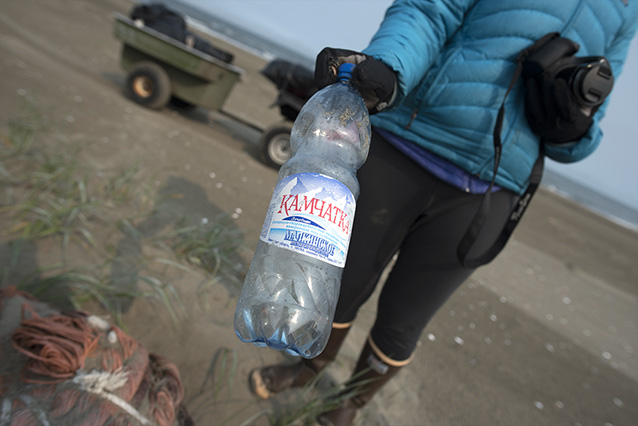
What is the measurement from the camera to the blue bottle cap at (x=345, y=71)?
108 centimetres

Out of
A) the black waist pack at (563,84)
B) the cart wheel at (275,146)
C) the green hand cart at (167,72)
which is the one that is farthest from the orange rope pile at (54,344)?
the green hand cart at (167,72)

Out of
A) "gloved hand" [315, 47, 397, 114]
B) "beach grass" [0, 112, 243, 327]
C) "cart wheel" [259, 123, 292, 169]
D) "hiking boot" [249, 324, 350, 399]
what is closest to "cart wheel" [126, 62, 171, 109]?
"cart wheel" [259, 123, 292, 169]

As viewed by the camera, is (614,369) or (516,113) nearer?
(516,113)

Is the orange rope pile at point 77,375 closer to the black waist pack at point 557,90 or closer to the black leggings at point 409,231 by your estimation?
the black leggings at point 409,231

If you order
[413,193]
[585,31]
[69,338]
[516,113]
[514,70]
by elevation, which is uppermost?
[585,31]

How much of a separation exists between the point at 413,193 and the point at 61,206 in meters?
2.19

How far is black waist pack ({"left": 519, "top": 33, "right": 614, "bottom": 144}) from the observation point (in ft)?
4.28

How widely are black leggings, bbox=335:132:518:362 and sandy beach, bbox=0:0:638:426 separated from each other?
817 mm

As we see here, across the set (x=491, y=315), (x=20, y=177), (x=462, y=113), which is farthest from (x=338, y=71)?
(x=491, y=315)

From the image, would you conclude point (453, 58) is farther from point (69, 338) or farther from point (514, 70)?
point (69, 338)

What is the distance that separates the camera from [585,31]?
143 centimetres

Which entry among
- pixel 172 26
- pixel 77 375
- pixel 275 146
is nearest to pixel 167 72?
pixel 172 26

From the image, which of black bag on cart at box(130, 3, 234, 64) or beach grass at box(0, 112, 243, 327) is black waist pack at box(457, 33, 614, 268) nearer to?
beach grass at box(0, 112, 243, 327)

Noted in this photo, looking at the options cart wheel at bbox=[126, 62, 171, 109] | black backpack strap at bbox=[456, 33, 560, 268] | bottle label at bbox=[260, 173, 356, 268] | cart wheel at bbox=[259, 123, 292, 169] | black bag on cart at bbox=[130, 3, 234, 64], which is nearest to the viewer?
bottle label at bbox=[260, 173, 356, 268]
